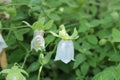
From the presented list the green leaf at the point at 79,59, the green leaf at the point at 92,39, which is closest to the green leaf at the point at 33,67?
the green leaf at the point at 79,59

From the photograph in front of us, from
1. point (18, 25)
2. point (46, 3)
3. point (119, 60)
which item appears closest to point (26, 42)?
point (18, 25)

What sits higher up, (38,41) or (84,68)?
(38,41)

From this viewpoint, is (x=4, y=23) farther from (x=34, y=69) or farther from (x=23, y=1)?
(x=34, y=69)

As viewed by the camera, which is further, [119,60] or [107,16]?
[107,16]

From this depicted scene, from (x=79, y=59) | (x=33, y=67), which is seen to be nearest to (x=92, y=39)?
(x=79, y=59)

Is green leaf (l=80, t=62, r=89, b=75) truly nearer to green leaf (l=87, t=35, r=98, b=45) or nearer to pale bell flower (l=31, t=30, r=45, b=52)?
green leaf (l=87, t=35, r=98, b=45)

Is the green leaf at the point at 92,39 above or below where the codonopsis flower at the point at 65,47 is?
below

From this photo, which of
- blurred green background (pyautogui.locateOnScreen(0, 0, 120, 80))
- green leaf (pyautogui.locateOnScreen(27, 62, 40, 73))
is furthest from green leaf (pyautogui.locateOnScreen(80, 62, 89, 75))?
green leaf (pyautogui.locateOnScreen(27, 62, 40, 73))

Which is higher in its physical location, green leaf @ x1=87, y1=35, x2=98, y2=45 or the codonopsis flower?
the codonopsis flower

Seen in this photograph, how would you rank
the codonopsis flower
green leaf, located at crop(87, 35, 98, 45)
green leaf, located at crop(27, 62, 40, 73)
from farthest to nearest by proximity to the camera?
1. green leaf, located at crop(87, 35, 98, 45)
2. green leaf, located at crop(27, 62, 40, 73)
3. the codonopsis flower

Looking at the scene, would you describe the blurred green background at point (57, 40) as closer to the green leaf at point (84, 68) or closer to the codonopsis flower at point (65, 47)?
the green leaf at point (84, 68)

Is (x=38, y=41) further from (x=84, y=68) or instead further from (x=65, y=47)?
(x=84, y=68)
